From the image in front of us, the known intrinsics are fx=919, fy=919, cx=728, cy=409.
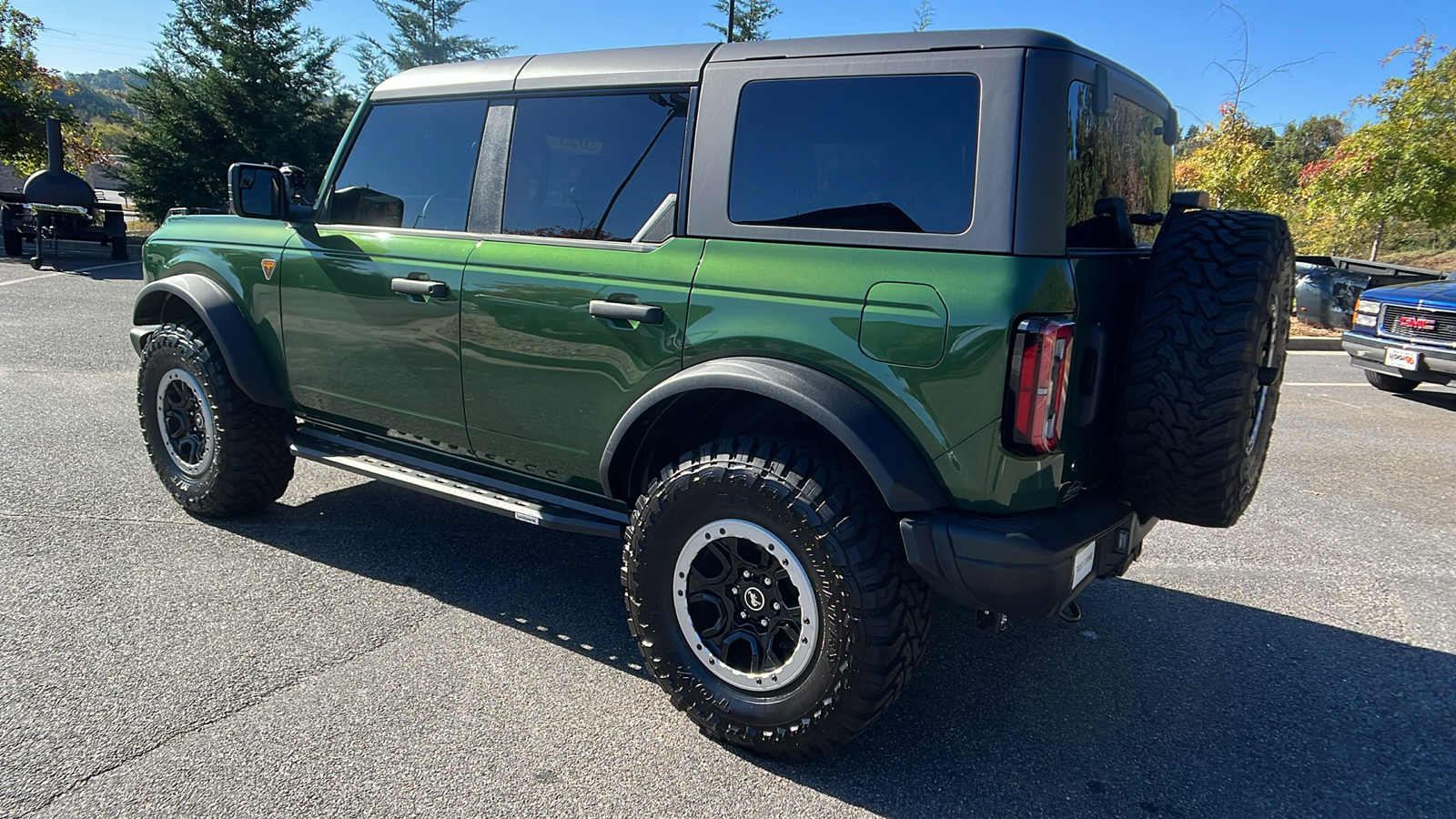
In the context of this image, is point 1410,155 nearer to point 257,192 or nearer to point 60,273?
point 257,192

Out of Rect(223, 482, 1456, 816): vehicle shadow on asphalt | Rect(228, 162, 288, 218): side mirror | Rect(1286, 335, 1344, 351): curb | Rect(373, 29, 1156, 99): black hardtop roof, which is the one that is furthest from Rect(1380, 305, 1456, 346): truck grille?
Rect(228, 162, 288, 218): side mirror

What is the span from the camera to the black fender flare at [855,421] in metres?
2.45

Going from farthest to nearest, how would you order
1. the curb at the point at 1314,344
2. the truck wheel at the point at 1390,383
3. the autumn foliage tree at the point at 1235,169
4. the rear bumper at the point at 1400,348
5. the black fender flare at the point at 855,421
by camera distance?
1. the autumn foliage tree at the point at 1235,169
2. the curb at the point at 1314,344
3. the truck wheel at the point at 1390,383
4. the rear bumper at the point at 1400,348
5. the black fender flare at the point at 855,421

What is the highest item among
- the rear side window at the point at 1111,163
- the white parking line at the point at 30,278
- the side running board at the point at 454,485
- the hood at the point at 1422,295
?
the rear side window at the point at 1111,163

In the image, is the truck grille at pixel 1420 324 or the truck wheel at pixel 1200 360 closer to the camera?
the truck wheel at pixel 1200 360

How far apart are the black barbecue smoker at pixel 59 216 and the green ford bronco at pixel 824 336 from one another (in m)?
16.1

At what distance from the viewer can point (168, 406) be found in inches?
178

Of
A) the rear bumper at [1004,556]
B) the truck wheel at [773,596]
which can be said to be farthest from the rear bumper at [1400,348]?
the truck wheel at [773,596]

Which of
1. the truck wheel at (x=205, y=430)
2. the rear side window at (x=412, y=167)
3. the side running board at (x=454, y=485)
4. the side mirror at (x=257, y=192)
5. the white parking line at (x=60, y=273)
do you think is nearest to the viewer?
the side running board at (x=454, y=485)

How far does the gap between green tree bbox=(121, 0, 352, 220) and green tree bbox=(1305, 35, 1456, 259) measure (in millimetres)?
20946

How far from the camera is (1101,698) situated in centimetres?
317

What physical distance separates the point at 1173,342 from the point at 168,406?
14.6 ft

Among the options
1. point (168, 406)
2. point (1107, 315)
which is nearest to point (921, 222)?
point (1107, 315)

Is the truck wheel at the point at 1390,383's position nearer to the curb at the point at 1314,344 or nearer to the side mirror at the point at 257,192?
the curb at the point at 1314,344
